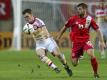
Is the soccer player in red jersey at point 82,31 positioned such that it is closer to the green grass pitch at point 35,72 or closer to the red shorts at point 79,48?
the red shorts at point 79,48

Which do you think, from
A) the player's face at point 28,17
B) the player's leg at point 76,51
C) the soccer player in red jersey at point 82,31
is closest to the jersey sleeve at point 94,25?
the soccer player in red jersey at point 82,31

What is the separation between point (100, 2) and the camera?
35.2m

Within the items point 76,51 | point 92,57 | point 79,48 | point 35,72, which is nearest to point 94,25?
point 92,57

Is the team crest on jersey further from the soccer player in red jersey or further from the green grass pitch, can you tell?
the green grass pitch

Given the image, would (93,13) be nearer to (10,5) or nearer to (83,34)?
(10,5)

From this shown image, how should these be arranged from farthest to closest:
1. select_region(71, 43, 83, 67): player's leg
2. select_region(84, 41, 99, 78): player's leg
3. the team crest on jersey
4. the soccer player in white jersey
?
select_region(71, 43, 83, 67): player's leg < the soccer player in white jersey < the team crest on jersey < select_region(84, 41, 99, 78): player's leg

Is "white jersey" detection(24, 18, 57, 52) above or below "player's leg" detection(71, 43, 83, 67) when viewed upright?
above

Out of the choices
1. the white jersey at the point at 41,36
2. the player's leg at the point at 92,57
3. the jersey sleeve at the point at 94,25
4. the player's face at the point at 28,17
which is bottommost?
the player's leg at the point at 92,57

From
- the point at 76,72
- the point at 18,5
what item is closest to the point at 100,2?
the point at 18,5

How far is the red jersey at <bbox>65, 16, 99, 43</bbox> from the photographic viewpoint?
19594 mm

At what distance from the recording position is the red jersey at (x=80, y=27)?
1959 cm

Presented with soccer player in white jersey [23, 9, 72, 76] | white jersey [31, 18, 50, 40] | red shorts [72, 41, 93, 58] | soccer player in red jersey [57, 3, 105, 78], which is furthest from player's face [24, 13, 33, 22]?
red shorts [72, 41, 93, 58]

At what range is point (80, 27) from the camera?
19812 millimetres

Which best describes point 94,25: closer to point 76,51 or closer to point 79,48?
point 79,48
